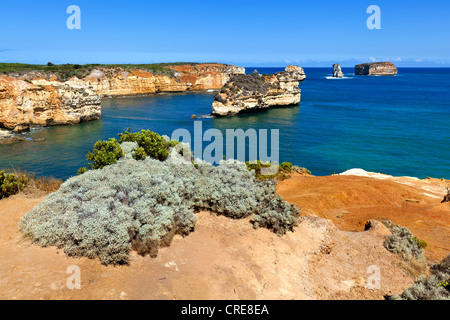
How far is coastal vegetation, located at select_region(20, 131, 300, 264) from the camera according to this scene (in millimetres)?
7504

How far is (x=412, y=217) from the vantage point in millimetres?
14688

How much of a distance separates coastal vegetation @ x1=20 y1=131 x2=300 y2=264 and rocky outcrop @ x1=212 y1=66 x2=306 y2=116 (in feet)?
153

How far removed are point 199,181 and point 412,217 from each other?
11.8 m

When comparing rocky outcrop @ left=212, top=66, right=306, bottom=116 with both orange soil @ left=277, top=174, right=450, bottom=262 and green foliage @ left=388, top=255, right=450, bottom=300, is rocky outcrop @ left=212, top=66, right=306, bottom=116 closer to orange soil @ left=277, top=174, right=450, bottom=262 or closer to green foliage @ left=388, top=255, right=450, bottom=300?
orange soil @ left=277, top=174, right=450, bottom=262

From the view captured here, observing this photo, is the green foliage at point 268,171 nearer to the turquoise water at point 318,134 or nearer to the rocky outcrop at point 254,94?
the turquoise water at point 318,134

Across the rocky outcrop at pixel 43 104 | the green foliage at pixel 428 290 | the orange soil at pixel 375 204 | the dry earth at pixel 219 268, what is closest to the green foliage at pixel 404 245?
the dry earth at pixel 219 268

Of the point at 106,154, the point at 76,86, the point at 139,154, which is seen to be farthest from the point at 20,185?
the point at 76,86

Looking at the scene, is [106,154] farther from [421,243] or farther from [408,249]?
[421,243]

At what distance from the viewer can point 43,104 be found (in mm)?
43312

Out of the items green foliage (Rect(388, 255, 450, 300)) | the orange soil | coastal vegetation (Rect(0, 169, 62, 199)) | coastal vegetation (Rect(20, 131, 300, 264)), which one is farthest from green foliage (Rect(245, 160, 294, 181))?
green foliage (Rect(388, 255, 450, 300))

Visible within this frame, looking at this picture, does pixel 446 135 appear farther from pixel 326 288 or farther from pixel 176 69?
pixel 176 69

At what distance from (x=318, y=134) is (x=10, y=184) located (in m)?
40.6

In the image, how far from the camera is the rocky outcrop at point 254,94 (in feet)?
191
